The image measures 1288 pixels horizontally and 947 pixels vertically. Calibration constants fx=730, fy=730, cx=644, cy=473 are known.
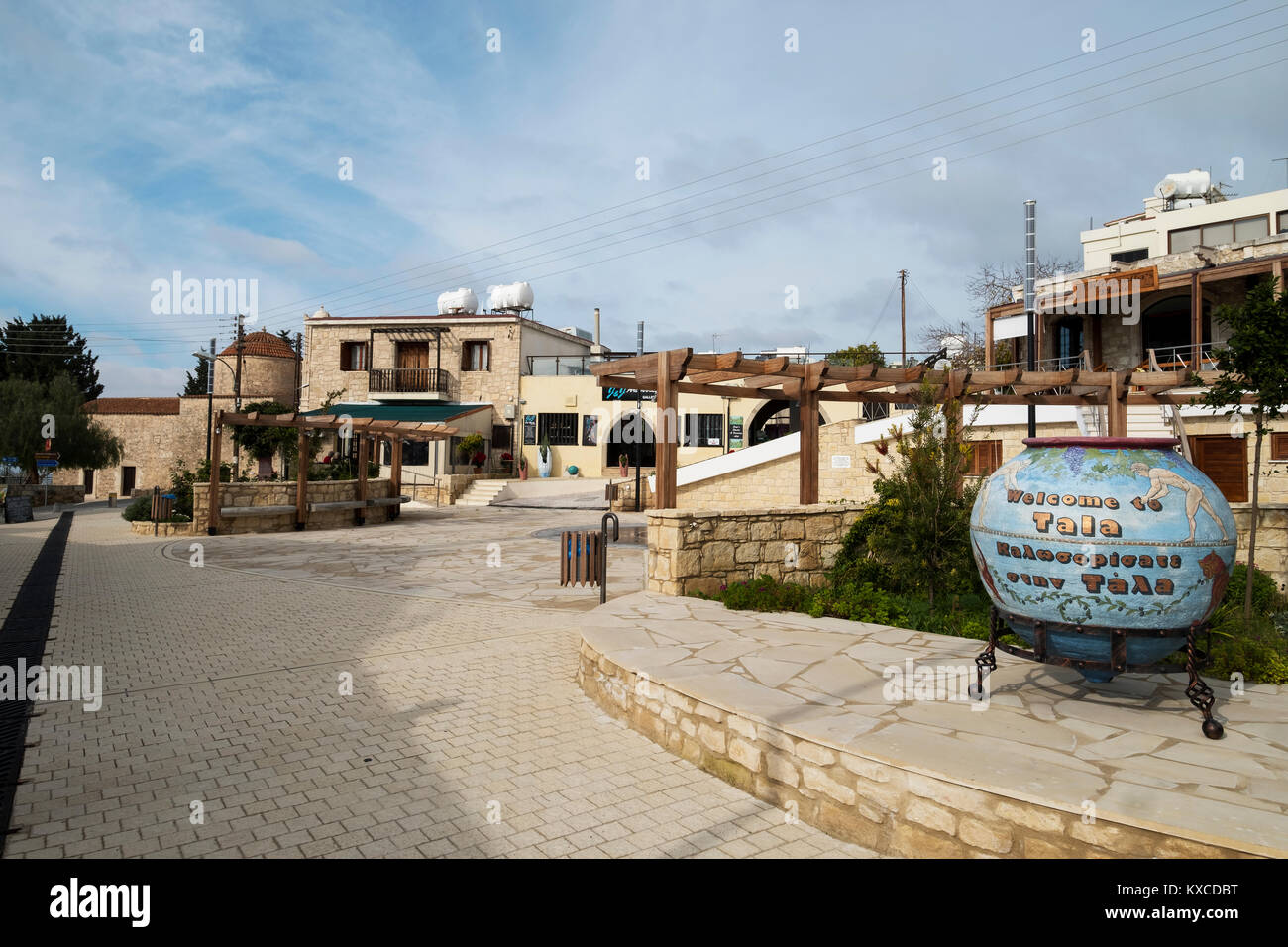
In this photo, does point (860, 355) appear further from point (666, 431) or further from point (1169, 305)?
point (666, 431)

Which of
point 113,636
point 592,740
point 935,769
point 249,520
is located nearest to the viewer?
point 935,769

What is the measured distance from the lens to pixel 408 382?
33.9m

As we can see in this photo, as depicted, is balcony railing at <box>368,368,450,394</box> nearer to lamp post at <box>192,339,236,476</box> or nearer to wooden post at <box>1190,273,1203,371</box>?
lamp post at <box>192,339,236,476</box>

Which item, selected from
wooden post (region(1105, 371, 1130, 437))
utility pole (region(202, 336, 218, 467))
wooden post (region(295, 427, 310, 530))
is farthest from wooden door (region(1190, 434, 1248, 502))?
utility pole (region(202, 336, 218, 467))

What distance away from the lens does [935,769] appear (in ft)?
10.7

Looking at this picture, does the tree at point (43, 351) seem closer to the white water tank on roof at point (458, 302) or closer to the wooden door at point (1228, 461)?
the white water tank on roof at point (458, 302)

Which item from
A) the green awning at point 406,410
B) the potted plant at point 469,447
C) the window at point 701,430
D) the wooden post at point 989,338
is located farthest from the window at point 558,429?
the wooden post at point 989,338

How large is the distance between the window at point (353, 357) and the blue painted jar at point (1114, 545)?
34832 millimetres

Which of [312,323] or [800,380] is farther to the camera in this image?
[312,323]

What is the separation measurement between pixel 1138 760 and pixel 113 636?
902cm

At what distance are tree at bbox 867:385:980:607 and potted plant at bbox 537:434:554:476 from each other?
2440cm

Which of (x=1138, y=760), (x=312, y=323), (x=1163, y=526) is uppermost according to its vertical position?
(x=312, y=323)
